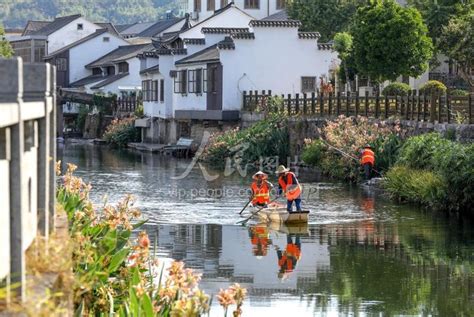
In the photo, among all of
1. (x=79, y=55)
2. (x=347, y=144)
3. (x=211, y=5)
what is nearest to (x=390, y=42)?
(x=347, y=144)

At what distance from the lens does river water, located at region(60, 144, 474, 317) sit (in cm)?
2017

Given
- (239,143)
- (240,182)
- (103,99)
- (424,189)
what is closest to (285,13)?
(103,99)

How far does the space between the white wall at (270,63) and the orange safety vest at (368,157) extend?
63.5 feet

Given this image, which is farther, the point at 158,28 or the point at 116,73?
the point at 158,28

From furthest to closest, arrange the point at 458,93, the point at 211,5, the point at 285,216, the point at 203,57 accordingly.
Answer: the point at 211,5 < the point at 203,57 < the point at 458,93 < the point at 285,216

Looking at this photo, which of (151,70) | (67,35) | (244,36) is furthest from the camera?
(67,35)

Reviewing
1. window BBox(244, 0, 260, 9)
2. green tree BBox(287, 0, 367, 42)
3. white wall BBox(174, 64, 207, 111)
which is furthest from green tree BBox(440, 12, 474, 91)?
window BBox(244, 0, 260, 9)

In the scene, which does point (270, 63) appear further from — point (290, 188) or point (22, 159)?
point (22, 159)

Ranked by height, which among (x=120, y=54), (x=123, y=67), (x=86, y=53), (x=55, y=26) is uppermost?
(x=55, y=26)

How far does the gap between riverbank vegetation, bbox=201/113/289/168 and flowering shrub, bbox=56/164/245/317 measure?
35.7m

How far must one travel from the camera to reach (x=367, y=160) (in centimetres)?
4291

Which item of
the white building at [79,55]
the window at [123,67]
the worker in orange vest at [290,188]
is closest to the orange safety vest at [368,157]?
the worker in orange vest at [290,188]

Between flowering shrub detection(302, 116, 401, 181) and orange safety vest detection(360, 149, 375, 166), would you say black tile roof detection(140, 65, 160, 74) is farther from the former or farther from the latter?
orange safety vest detection(360, 149, 375, 166)

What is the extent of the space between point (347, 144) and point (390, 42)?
11214 mm
